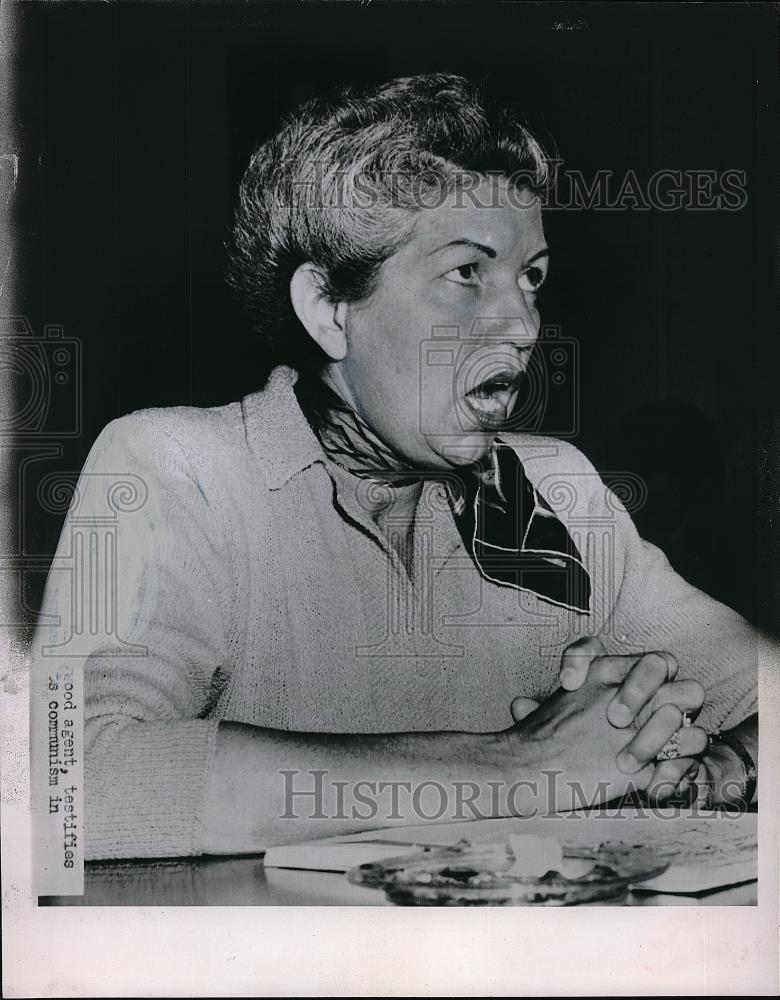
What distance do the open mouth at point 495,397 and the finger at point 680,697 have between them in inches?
26.6

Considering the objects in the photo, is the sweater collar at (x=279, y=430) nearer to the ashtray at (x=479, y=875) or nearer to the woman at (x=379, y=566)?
the woman at (x=379, y=566)

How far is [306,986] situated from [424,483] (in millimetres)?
1108

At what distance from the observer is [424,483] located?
1.97 meters

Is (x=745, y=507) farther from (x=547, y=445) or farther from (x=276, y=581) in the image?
(x=276, y=581)

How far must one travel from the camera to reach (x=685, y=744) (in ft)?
6.42

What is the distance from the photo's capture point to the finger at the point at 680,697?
196cm

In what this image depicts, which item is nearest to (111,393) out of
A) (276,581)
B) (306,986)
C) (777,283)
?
(276,581)

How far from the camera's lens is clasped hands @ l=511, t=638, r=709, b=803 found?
1.94 metres

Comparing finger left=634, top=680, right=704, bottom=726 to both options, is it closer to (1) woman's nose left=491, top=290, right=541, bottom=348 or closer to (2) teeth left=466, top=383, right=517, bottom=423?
(2) teeth left=466, top=383, right=517, bottom=423

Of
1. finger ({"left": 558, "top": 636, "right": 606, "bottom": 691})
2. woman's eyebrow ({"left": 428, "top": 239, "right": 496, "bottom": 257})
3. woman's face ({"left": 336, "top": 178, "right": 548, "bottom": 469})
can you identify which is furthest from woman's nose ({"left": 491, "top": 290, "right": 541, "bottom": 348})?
finger ({"left": 558, "top": 636, "right": 606, "bottom": 691})

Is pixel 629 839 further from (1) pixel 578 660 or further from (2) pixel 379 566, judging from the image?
(2) pixel 379 566

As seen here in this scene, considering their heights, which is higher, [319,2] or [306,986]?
[319,2]

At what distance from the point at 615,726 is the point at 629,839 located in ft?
0.80

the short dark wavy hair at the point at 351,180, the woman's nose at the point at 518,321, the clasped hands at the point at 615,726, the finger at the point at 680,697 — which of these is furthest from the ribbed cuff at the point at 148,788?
the woman's nose at the point at 518,321
